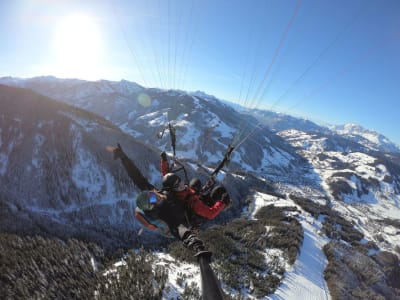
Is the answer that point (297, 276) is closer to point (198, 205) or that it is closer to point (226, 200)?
point (226, 200)

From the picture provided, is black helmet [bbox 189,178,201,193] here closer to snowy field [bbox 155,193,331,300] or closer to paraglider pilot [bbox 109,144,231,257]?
paraglider pilot [bbox 109,144,231,257]

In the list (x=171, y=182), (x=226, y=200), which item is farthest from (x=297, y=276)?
(x=171, y=182)

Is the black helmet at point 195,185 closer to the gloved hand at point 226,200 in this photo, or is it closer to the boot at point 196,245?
the gloved hand at point 226,200

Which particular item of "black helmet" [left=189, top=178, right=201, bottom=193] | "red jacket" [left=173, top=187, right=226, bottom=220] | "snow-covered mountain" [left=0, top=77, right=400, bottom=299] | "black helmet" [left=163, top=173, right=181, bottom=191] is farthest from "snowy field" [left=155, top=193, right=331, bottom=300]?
"black helmet" [left=163, top=173, right=181, bottom=191]

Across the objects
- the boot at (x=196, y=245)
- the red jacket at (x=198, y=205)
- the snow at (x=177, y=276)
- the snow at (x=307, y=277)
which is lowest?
the snow at (x=177, y=276)

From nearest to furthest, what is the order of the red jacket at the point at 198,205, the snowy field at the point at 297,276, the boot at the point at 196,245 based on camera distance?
the boot at the point at 196,245 → the red jacket at the point at 198,205 → the snowy field at the point at 297,276

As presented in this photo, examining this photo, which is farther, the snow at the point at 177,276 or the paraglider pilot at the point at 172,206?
the snow at the point at 177,276

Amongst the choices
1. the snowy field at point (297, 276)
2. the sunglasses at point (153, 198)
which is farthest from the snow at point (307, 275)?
the sunglasses at point (153, 198)

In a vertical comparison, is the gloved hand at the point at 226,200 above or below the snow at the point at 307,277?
above

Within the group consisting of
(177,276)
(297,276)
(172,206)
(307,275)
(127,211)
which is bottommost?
(127,211)
